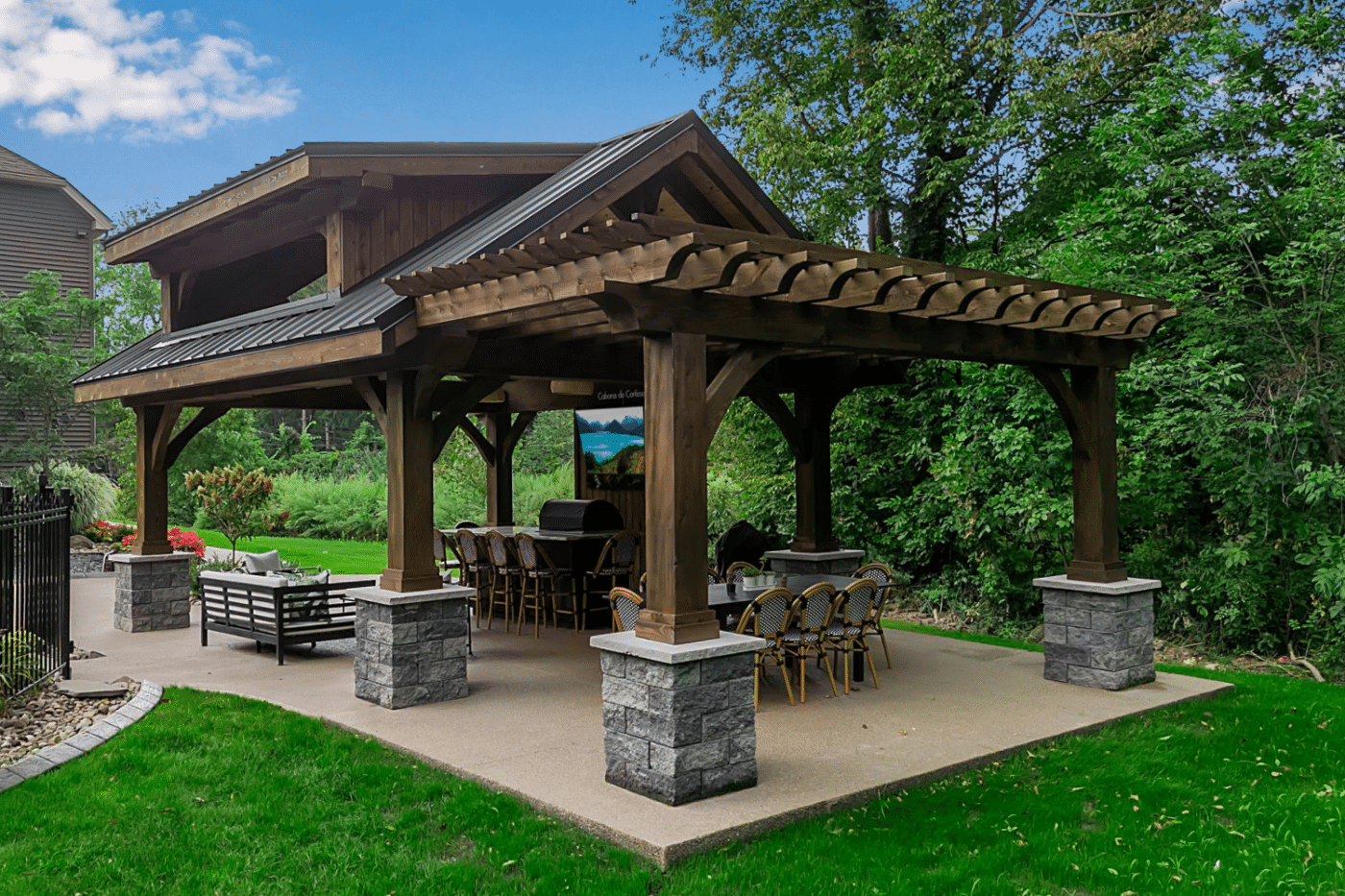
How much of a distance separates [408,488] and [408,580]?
65 centimetres

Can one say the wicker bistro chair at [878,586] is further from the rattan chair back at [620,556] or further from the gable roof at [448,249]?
the gable roof at [448,249]

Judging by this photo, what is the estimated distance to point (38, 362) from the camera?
1764cm

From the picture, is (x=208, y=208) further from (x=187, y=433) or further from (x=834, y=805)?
(x=834, y=805)

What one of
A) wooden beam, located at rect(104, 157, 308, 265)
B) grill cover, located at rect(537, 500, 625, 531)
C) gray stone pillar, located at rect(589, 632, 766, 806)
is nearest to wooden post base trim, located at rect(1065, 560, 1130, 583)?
gray stone pillar, located at rect(589, 632, 766, 806)

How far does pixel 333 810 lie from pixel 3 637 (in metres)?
3.34

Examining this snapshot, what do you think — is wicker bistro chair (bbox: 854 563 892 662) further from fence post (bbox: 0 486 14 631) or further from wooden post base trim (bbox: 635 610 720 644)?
fence post (bbox: 0 486 14 631)

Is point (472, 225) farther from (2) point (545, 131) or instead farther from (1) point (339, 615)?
(2) point (545, 131)

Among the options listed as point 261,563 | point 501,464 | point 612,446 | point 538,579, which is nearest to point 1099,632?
point 538,579

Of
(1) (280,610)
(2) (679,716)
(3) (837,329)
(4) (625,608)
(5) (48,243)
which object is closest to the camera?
(2) (679,716)

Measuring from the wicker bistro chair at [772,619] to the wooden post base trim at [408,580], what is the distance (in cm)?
221

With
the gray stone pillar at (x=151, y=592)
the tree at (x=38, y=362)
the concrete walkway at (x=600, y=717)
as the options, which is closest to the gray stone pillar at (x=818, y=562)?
the concrete walkway at (x=600, y=717)

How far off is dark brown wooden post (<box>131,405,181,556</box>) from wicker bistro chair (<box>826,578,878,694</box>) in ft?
23.8

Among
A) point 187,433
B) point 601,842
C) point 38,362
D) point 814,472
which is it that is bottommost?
point 601,842

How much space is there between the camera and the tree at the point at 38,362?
17703 millimetres
